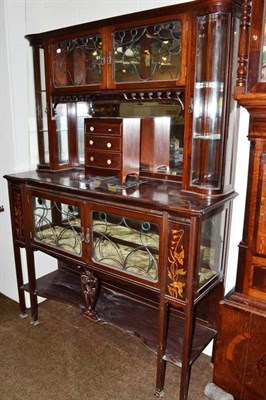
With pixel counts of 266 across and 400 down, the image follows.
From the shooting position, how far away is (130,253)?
1804 millimetres

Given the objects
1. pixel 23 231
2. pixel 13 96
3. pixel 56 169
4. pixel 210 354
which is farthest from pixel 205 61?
pixel 210 354

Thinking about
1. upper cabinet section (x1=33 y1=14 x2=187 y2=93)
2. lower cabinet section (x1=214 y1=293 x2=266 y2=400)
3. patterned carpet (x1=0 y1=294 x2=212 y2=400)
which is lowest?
patterned carpet (x1=0 y1=294 x2=212 y2=400)

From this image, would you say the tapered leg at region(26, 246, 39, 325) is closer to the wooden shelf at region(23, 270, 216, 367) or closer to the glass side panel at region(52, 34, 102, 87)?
the wooden shelf at region(23, 270, 216, 367)

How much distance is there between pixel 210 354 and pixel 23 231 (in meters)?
1.45

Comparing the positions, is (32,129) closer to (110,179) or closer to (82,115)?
(82,115)

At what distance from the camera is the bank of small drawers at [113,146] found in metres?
1.84

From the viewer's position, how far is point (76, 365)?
201 centimetres

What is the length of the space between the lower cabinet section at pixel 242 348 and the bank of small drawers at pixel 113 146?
2.84 ft

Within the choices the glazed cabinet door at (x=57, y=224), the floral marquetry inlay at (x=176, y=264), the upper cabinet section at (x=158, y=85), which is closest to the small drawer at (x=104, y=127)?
the upper cabinet section at (x=158, y=85)

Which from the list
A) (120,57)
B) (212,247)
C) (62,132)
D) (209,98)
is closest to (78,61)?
(120,57)

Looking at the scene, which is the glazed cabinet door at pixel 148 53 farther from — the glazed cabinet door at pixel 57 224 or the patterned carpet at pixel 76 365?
the patterned carpet at pixel 76 365

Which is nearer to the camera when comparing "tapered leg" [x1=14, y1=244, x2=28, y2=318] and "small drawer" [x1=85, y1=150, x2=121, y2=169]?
"small drawer" [x1=85, y1=150, x2=121, y2=169]

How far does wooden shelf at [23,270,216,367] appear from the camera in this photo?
6.04ft

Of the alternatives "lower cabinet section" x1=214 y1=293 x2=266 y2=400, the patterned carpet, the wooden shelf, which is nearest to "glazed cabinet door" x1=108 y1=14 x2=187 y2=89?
"lower cabinet section" x1=214 y1=293 x2=266 y2=400
